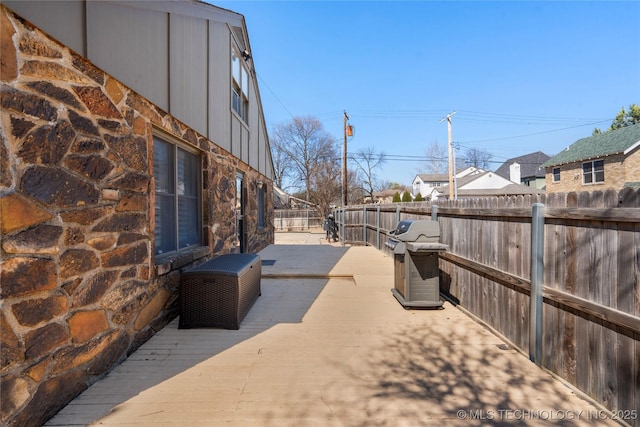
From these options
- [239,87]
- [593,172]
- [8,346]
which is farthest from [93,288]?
[593,172]

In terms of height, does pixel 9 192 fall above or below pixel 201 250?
above

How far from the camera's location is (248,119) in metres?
8.05

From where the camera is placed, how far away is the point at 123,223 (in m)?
A: 2.87

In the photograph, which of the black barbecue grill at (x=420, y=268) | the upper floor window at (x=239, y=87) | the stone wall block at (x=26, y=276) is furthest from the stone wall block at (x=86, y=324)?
the upper floor window at (x=239, y=87)

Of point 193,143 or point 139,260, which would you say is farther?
point 193,143

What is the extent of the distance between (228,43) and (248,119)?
6.79ft

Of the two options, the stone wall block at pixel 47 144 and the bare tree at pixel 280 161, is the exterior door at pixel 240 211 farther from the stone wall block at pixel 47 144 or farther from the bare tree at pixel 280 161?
the bare tree at pixel 280 161

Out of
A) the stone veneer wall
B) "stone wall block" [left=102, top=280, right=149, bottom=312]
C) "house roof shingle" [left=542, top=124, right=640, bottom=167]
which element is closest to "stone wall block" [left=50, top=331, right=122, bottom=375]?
the stone veneer wall

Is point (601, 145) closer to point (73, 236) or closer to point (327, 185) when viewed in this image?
point (327, 185)

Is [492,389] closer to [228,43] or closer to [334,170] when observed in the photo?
[228,43]

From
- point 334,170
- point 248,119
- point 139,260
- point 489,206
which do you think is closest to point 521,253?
point 489,206

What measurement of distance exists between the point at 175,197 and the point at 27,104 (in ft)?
7.29

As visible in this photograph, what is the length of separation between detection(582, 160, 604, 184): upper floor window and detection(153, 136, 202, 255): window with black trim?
23.8 meters

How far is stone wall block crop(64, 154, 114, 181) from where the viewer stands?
230 centimetres
